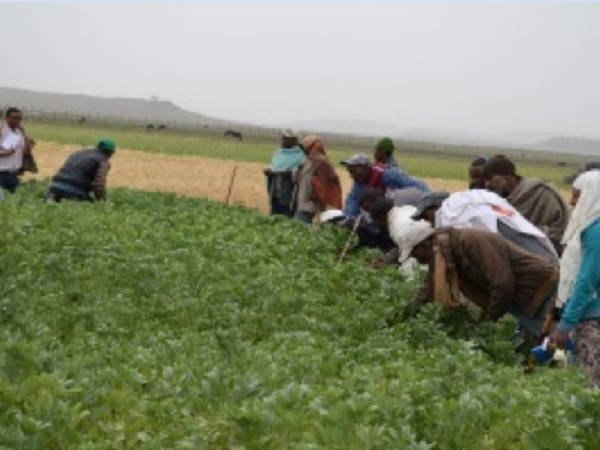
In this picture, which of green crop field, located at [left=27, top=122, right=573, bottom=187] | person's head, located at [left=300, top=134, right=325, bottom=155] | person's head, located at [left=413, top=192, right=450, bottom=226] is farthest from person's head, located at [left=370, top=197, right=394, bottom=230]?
green crop field, located at [left=27, top=122, right=573, bottom=187]

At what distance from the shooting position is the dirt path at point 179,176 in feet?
91.6

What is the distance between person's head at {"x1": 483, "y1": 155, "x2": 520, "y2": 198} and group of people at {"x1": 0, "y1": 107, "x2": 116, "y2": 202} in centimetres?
571

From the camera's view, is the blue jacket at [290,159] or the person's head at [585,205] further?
the blue jacket at [290,159]

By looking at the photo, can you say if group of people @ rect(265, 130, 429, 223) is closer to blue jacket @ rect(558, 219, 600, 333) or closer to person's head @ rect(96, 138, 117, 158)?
person's head @ rect(96, 138, 117, 158)

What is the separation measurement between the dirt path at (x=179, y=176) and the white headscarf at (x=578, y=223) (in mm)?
18123

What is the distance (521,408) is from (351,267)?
5.12 m

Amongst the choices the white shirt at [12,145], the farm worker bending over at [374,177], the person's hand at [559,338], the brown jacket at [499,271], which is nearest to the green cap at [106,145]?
the white shirt at [12,145]

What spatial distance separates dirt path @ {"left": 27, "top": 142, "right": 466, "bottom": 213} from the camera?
27.9m

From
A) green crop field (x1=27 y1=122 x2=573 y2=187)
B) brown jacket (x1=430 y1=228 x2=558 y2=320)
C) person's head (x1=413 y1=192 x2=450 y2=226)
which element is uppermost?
person's head (x1=413 y1=192 x2=450 y2=226)

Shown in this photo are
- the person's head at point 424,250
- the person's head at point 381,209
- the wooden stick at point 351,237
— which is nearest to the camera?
the person's head at point 424,250

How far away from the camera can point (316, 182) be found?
1313 centimetres

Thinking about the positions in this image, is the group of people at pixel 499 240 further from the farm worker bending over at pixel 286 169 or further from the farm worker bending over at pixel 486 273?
the farm worker bending over at pixel 286 169

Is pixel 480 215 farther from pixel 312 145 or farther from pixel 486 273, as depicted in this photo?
pixel 312 145

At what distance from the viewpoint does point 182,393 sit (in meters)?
4.85
